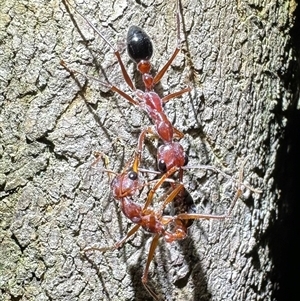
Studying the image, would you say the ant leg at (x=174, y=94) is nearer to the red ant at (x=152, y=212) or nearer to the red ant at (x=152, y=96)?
the red ant at (x=152, y=96)

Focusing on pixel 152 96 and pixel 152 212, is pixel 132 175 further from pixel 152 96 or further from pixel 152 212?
pixel 152 96

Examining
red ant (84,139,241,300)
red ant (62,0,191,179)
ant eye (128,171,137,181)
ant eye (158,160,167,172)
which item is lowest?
red ant (84,139,241,300)

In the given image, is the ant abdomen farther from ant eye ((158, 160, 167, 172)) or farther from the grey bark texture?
ant eye ((158, 160, 167, 172))

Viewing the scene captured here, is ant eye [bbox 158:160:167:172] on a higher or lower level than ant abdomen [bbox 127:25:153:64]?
lower

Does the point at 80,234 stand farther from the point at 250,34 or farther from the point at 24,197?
the point at 250,34

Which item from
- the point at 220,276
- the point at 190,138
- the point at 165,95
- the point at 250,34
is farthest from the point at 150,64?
the point at 220,276

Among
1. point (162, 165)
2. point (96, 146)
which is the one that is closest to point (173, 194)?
point (162, 165)

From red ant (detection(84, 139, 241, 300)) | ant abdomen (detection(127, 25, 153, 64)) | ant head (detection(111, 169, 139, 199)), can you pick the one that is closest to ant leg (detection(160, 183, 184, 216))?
red ant (detection(84, 139, 241, 300))
